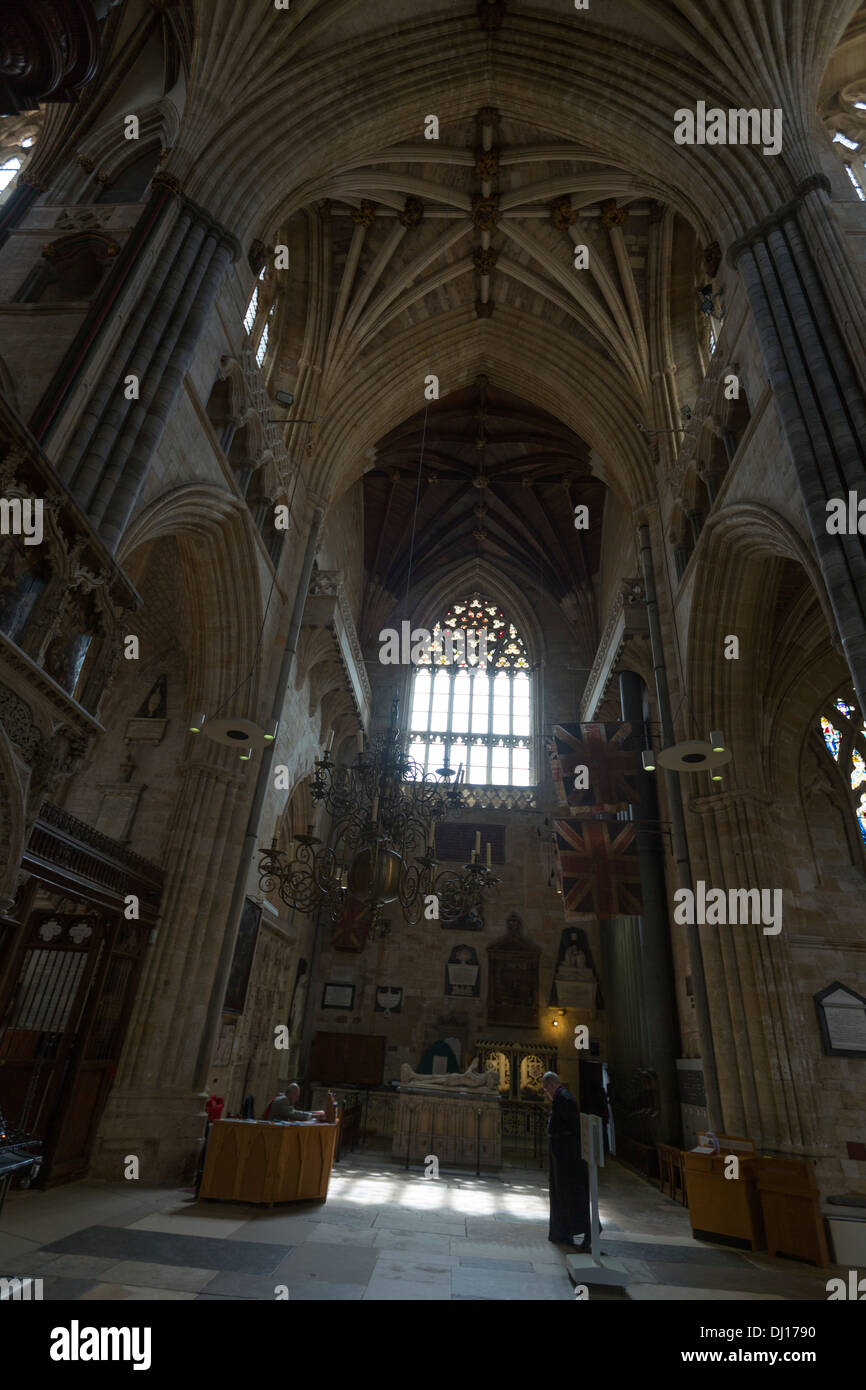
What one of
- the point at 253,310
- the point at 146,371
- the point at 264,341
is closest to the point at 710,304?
the point at 253,310

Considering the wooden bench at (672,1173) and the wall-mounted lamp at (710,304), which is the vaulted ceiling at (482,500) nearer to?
the wall-mounted lamp at (710,304)

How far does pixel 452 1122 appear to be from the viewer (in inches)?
451

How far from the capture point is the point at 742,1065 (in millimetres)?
8664

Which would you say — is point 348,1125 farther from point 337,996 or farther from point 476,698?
point 476,698

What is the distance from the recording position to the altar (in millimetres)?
11312

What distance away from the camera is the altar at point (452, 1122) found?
11312 millimetres

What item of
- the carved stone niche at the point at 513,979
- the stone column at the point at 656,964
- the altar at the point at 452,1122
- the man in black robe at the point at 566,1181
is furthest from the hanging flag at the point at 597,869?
the carved stone niche at the point at 513,979

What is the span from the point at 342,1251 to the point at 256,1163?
2148 mm

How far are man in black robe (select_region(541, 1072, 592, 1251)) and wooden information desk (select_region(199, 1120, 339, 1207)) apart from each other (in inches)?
100
